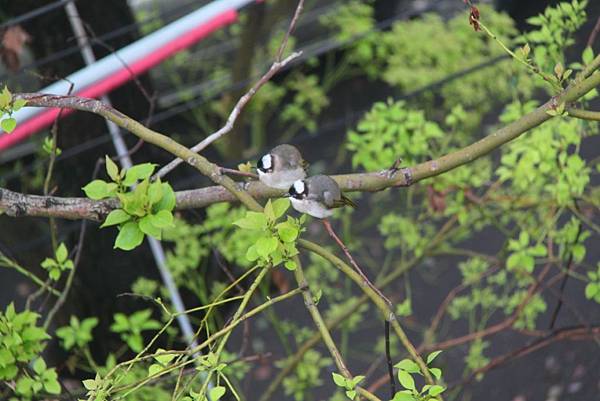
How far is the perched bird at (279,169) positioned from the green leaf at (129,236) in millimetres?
505

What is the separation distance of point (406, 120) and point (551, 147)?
23.0 inches

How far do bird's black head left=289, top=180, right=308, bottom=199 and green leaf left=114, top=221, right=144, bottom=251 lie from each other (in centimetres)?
47

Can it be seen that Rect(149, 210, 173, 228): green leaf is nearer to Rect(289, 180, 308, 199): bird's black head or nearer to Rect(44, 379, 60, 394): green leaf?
Rect(289, 180, 308, 199): bird's black head

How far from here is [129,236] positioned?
1.90 meters

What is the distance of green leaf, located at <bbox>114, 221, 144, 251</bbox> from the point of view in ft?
6.20

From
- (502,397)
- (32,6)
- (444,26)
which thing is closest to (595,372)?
(502,397)

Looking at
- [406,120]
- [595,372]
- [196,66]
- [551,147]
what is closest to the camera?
[551,147]

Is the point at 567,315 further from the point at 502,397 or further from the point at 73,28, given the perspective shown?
the point at 73,28

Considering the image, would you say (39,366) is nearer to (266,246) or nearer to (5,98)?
(5,98)

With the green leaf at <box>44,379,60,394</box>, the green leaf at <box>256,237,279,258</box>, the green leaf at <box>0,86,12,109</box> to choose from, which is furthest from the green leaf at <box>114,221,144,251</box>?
the green leaf at <box>44,379,60,394</box>

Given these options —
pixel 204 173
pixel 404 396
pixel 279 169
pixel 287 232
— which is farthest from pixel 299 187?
pixel 404 396

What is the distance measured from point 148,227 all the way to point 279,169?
1.77 ft

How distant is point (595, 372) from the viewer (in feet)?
14.7

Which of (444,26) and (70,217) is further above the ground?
(70,217)
